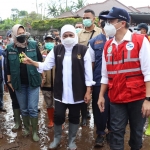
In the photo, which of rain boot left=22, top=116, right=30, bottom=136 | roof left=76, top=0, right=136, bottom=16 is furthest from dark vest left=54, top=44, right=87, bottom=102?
roof left=76, top=0, right=136, bottom=16

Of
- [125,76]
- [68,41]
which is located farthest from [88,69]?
[125,76]

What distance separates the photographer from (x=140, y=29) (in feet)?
17.2

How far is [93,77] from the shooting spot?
3756 mm

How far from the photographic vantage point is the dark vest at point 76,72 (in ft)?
11.1

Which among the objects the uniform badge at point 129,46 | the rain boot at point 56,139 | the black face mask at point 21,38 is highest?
the black face mask at point 21,38

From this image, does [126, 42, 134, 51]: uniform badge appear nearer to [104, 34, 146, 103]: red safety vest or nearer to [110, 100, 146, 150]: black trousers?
[104, 34, 146, 103]: red safety vest

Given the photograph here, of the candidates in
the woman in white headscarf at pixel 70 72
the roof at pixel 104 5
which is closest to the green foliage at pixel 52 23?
the roof at pixel 104 5

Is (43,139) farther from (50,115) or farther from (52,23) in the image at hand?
(52,23)

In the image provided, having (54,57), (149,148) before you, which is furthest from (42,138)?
(149,148)

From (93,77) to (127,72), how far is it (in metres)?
1.17

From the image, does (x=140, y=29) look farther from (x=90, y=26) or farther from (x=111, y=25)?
(x=111, y=25)

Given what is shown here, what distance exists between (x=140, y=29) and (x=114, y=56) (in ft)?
9.25

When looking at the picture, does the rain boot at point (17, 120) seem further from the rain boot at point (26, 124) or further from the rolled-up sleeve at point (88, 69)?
the rolled-up sleeve at point (88, 69)

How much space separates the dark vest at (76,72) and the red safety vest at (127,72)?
2.39 feet
